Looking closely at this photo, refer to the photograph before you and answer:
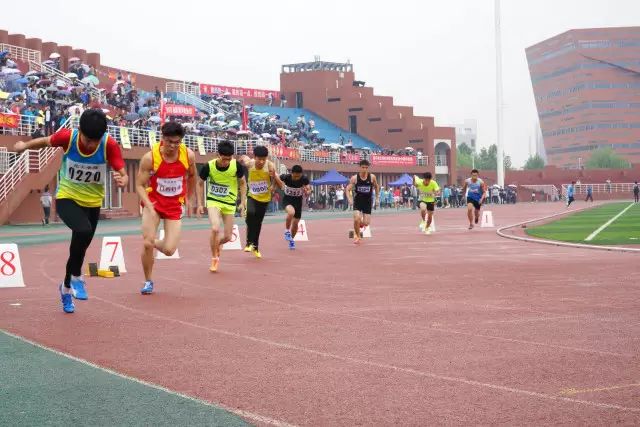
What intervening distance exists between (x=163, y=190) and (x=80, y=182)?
→ 6.60ft

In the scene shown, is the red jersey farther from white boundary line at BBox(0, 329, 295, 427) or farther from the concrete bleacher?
the concrete bleacher

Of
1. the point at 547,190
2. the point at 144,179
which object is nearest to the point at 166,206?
the point at 144,179

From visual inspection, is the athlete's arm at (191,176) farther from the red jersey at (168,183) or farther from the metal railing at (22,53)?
the metal railing at (22,53)

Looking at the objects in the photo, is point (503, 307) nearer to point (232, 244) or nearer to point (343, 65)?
point (232, 244)

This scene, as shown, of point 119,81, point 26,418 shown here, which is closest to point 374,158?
point 119,81

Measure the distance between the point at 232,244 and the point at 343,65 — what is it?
285 ft

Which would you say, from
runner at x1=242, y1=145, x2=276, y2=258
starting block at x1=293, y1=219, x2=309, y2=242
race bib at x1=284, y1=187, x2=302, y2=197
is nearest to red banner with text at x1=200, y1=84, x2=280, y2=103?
starting block at x1=293, y1=219, x2=309, y2=242

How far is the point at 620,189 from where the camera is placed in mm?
117188

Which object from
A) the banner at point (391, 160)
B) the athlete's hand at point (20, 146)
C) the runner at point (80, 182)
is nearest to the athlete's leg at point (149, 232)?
the runner at point (80, 182)

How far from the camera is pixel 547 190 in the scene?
4461 inches

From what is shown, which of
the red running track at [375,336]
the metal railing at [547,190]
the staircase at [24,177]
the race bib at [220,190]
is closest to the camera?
the red running track at [375,336]

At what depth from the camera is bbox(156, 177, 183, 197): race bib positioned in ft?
41.1

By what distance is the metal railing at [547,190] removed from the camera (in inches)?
4242

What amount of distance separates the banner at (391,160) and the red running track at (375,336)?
68407 millimetres
